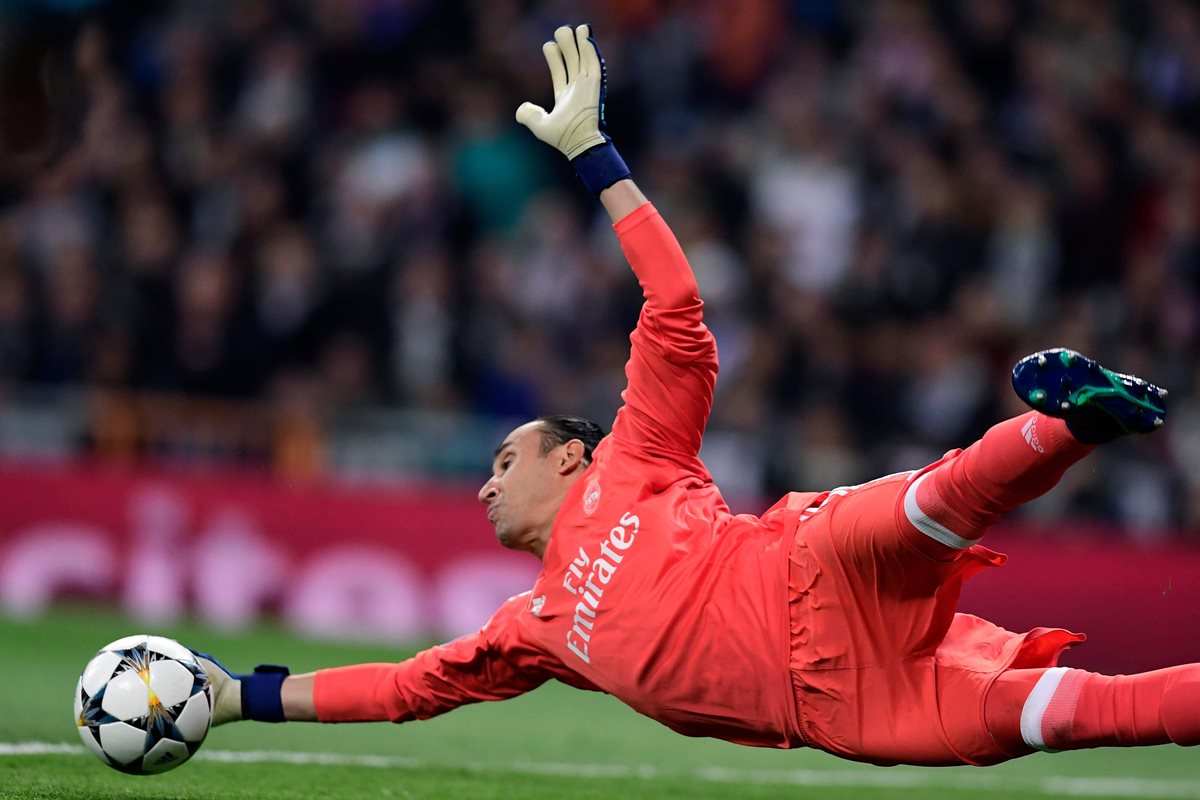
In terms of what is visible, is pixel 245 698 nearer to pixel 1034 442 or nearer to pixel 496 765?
pixel 496 765

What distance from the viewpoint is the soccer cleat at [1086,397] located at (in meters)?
3.95

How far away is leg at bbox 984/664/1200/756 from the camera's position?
160 inches

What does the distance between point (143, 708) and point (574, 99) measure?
2.28m

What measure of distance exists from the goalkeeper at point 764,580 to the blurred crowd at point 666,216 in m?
6.14

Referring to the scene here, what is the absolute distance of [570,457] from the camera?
495 centimetres

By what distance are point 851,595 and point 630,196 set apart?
133cm

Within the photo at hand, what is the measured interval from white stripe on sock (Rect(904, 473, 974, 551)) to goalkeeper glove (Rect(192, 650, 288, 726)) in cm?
216

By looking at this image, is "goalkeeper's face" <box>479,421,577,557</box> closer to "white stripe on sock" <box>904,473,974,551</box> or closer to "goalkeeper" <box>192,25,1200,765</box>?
"goalkeeper" <box>192,25,1200,765</box>

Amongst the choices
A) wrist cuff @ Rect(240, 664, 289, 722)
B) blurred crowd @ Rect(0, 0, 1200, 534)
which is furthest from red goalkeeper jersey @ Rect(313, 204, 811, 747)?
blurred crowd @ Rect(0, 0, 1200, 534)

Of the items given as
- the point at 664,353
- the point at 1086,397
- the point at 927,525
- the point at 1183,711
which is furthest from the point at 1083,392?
the point at 664,353

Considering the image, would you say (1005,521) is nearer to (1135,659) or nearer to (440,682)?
(1135,659)

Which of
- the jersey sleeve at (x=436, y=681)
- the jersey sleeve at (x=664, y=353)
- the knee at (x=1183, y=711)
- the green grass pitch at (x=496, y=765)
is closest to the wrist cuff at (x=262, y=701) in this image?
the jersey sleeve at (x=436, y=681)

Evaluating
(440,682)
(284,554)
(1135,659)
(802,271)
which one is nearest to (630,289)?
(802,271)

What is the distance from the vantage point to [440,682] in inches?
197
